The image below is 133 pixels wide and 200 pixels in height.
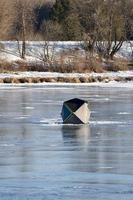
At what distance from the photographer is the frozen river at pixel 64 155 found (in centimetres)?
1191

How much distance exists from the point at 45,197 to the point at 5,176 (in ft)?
6.41

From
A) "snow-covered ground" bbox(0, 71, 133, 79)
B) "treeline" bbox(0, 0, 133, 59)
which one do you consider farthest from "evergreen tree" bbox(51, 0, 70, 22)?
"snow-covered ground" bbox(0, 71, 133, 79)

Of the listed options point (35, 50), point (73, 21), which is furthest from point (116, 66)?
point (73, 21)

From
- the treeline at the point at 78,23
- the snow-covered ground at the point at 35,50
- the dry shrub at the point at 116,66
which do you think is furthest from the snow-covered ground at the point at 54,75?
the treeline at the point at 78,23

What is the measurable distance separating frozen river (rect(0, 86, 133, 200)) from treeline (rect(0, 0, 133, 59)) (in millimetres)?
37266

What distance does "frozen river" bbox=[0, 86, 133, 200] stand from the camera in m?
11.9

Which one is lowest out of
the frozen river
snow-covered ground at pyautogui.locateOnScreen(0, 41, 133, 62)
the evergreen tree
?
snow-covered ground at pyautogui.locateOnScreen(0, 41, 133, 62)

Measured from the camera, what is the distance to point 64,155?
51.6 ft

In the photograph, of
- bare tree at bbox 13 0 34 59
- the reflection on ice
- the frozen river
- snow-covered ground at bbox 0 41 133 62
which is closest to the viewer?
the frozen river

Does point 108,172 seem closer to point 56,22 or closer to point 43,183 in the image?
point 43,183

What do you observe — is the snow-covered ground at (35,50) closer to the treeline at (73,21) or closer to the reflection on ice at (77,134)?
the treeline at (73,21)

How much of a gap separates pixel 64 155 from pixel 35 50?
157ft

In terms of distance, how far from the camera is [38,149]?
1664 centimetres

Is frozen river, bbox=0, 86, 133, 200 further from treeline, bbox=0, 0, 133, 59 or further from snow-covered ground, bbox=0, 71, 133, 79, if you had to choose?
treeline, bbox=0, 0, 133, 59
